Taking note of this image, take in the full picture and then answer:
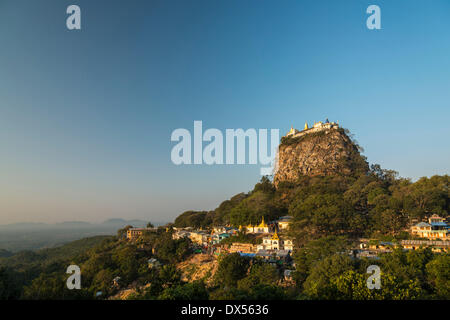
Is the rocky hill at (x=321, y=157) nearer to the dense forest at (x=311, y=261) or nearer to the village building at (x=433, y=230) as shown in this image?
the dense forest at (x=311, y=261)

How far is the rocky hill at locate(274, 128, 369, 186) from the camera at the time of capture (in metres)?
49.2

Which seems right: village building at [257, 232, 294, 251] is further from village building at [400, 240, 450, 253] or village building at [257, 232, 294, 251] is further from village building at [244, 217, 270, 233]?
village building at [400, 240, 450, 253]

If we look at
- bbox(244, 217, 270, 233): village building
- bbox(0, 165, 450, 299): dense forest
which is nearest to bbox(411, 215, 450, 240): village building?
bbox(0, 165, 450, 299): dense forest

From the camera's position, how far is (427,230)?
24.7 metres

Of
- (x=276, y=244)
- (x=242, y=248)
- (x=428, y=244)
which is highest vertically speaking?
(x=428, y=244)

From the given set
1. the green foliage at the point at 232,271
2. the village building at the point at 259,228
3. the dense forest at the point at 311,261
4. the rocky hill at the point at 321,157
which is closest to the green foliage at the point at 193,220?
the dense forest at the point at 311,261

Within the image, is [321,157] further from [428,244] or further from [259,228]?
[428,244]

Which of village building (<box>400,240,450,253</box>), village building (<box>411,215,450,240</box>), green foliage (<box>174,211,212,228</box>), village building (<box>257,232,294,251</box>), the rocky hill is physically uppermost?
the rocky hill

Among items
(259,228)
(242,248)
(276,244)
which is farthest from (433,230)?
(242,248)

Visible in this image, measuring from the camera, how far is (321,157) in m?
51.7

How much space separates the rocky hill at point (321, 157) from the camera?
161ft
